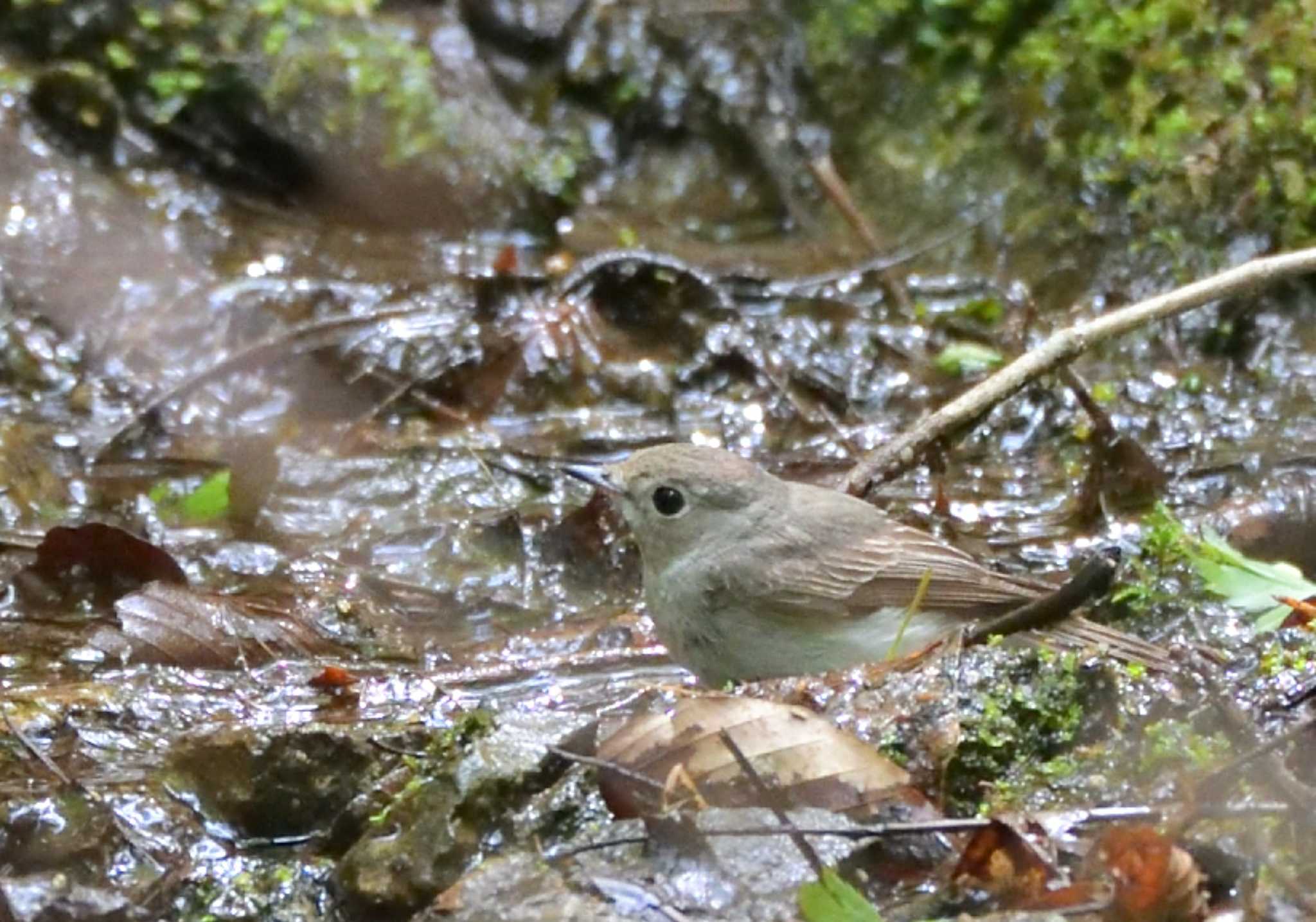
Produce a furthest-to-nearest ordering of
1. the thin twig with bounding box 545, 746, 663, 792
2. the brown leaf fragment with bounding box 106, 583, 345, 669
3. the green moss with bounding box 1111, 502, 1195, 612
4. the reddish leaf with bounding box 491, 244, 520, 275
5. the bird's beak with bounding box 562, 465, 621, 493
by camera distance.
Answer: the reddish leaf with bounding box 491, 244, 520, 275
the bird's beak with bounding box 562, 465, 621, 493
the brown leaf fragment with bounding box 106, 583, 345, 669
the green moss with bounding box 1111, 502, 1195, 612
the thin twig with bounding box 545, 746, 663, 792

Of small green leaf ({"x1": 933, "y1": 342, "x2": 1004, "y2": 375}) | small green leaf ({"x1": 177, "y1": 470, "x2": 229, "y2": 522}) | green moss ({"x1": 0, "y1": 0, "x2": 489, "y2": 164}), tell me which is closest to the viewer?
small green leaf ({"x1": 177, "y1": 470, "x2": 229, "y2": 522})

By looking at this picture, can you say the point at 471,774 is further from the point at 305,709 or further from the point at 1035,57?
the point at 1035,57

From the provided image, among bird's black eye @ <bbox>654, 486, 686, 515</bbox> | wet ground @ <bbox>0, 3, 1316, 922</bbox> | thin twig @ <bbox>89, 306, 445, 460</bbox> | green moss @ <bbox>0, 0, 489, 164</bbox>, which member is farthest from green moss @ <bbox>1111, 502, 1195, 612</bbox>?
green moss @ <bbox>0, 0, 489, 164</bbox>

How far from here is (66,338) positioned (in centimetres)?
777

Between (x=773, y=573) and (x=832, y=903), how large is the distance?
285 cm

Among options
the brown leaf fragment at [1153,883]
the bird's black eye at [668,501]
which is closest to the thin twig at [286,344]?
the bird's black eye at [668,501]

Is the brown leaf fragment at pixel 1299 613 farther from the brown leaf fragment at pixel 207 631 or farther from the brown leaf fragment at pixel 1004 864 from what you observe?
the brown leaf fragment at pixel 207 631

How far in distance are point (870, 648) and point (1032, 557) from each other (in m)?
0.91

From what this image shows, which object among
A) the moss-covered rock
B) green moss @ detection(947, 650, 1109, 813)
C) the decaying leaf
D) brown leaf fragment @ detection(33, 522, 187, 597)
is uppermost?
the moss-covered rock

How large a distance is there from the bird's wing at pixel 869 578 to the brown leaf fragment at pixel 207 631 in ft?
4.66

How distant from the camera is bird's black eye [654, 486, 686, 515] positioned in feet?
19.2

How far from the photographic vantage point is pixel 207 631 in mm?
5285

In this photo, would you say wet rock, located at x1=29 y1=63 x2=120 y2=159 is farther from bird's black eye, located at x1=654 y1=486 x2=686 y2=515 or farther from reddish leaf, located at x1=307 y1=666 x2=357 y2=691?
reddish leaf, located at x1=307 y1=666 x2=357 y2=691

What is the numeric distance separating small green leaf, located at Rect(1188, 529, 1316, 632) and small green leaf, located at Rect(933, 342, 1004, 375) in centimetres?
307
